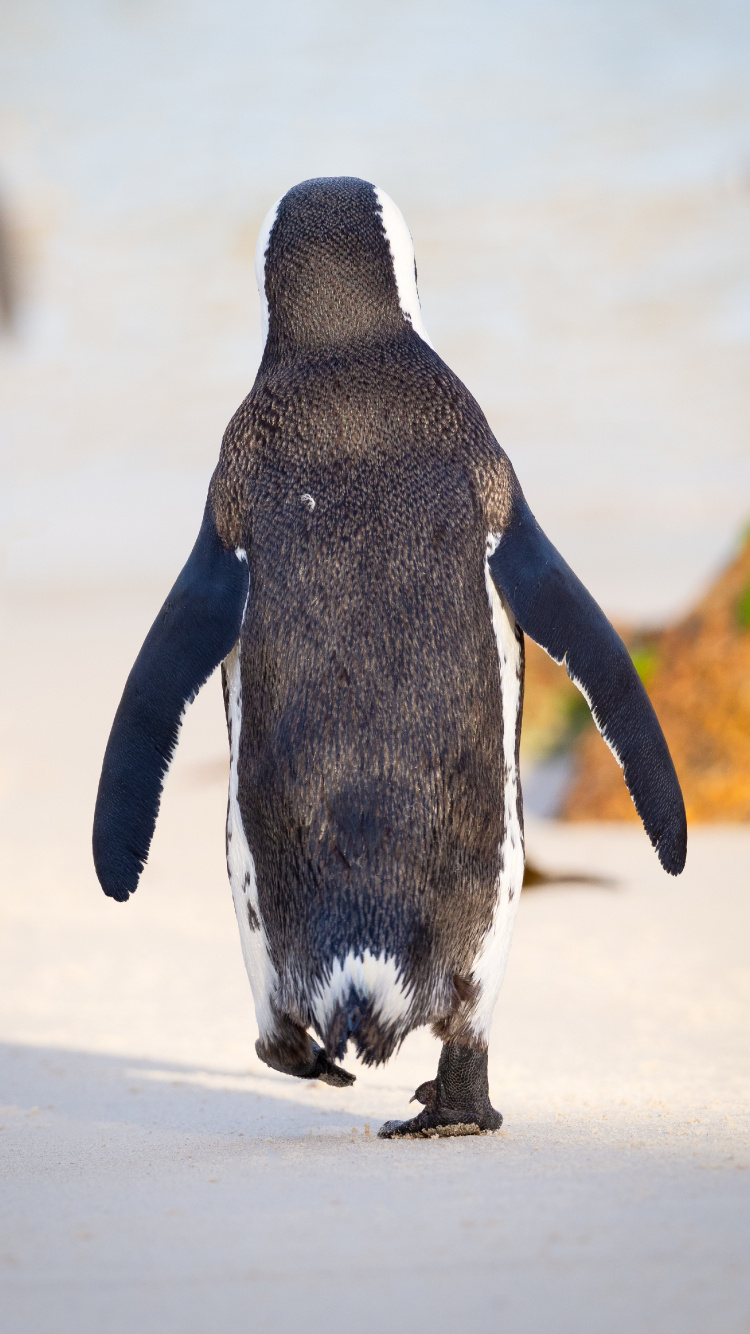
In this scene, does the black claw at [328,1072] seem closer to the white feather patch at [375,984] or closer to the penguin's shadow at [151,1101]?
the penguin's shadow at [151,1101]

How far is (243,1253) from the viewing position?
1.56 m

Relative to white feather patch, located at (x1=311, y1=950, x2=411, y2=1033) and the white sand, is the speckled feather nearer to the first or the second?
white feather patch, located at (x1=311, y1=950, x2=411, y2=1033)

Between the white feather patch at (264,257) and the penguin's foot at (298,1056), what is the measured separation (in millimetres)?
1446

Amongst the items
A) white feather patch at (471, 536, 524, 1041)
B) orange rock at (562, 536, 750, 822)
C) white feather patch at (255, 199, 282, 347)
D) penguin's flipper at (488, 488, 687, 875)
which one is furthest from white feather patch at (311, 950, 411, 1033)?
orange rock at (562, 536, 750, 822)

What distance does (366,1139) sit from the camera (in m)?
2.47

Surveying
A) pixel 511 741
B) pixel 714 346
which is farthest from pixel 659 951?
pixel 714 346

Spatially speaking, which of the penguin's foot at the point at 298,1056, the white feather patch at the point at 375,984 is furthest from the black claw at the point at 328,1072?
the white feather patch at the point at 375,984

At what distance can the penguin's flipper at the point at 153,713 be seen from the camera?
2.57 meters

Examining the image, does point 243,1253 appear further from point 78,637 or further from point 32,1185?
Result: point 78,637

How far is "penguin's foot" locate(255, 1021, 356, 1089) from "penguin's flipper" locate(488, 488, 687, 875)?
77 centimetres

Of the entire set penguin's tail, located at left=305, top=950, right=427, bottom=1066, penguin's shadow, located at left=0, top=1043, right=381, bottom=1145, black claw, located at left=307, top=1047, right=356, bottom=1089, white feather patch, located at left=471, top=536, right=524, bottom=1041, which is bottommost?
penguin's shadow, located at left=0, top=1043, right=381, bottom=1145

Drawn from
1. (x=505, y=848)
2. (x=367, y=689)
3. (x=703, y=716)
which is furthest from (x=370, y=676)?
(x=703, y=716)

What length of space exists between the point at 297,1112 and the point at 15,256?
28.1 feet

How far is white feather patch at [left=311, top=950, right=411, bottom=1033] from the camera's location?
2.36 meters
